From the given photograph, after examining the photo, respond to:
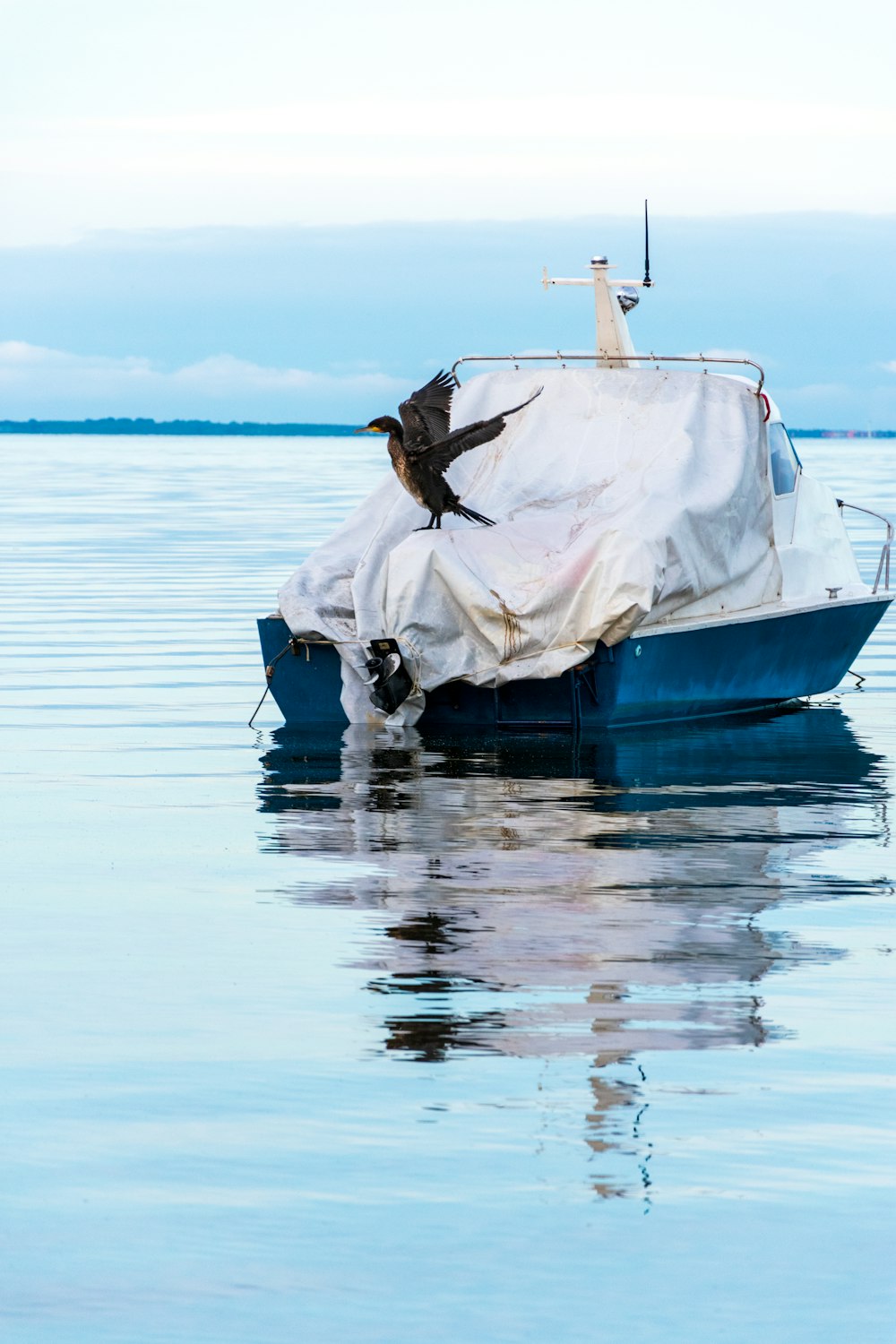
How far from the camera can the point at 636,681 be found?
591 inches

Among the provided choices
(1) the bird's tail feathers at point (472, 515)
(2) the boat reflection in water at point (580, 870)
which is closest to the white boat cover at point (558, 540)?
(1) the bird's tail feathers at point (472, 515)

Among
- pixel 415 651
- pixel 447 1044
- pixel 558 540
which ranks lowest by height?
pixel 447 1044

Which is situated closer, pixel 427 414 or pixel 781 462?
pixel 427 414

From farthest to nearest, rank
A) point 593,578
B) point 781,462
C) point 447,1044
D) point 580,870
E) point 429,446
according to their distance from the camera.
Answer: point 781,462, point 429,446, point 593,578, point 580,870, point 447,1044

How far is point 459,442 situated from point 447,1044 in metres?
8.98

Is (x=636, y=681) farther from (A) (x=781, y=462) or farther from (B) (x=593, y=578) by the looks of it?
(A) (x=781, y=462)

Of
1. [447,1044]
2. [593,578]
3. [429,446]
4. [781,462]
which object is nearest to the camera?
[447,1044]

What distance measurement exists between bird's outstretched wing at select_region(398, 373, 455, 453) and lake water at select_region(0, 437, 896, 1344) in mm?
2216

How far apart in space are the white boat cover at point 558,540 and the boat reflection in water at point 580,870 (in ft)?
2.49

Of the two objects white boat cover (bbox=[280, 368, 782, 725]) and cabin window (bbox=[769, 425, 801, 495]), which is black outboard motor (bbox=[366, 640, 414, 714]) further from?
cabin window (bbox=[769, 425, 801, 495])

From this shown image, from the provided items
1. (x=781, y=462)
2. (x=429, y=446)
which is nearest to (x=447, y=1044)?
(x=429, y=446)

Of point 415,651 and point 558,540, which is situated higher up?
point 558,540

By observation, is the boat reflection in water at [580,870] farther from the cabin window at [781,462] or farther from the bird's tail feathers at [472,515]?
the cabin window at [781,462]

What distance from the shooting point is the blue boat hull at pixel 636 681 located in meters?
14.9
